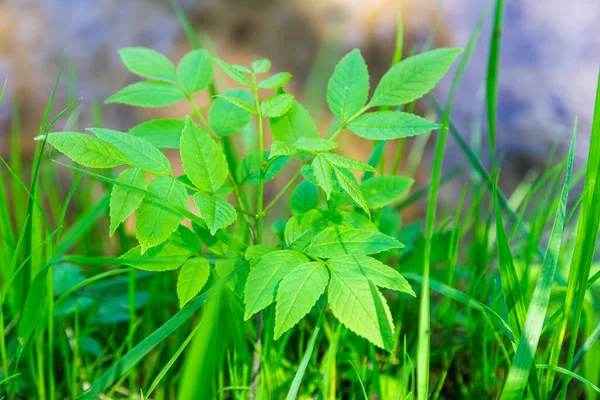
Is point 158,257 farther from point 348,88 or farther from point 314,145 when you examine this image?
point 348,88

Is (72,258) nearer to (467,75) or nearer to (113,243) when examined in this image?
(113,243)

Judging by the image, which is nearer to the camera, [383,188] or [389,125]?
[389,125]

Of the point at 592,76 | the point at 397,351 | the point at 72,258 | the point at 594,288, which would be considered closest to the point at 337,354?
the point at 397,351

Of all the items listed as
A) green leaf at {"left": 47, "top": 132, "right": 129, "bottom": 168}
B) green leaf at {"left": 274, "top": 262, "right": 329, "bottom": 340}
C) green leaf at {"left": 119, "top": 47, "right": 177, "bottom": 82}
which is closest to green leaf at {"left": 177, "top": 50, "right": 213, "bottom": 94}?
green leaf at {"left": 119, "top": 47, "right": 177, "bottom": 82}

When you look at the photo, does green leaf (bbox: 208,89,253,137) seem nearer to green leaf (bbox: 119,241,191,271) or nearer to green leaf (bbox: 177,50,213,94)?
green leaf (bbox: 177,50,213,94)

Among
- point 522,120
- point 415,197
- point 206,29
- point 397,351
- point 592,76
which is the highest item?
point 206,29

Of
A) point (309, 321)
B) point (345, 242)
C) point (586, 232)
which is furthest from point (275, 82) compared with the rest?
point (309, 321)
